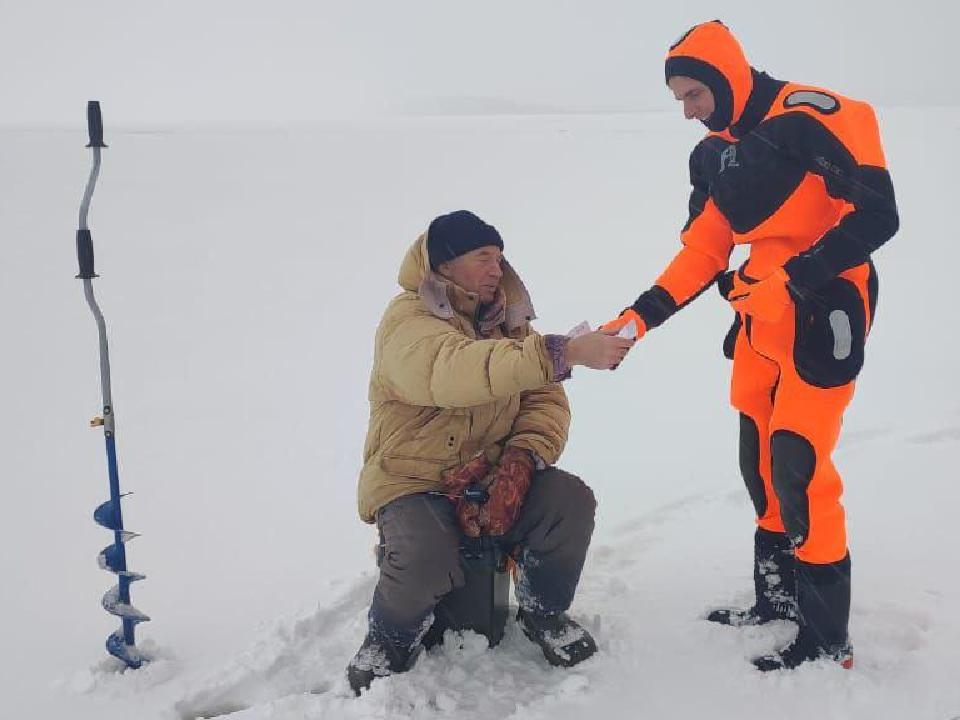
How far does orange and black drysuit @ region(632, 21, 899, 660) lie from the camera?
2.15 metres

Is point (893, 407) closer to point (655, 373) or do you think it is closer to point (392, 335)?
point (655, 373)

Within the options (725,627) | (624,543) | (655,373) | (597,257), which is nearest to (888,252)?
(597,257)

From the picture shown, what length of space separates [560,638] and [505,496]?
20.0 inches

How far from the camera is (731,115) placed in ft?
7.67

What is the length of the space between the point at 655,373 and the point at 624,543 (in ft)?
8.95

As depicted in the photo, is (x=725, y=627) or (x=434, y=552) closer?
(x=434, y=552)

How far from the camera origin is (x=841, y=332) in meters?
2.25

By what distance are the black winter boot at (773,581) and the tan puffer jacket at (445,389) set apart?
2.45 feet

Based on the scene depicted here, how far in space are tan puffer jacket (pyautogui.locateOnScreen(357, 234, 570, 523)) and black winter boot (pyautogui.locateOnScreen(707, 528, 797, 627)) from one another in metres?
→ 0.75

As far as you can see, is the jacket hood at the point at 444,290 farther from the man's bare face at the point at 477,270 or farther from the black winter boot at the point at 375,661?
the black winter boot at the point at 375,661

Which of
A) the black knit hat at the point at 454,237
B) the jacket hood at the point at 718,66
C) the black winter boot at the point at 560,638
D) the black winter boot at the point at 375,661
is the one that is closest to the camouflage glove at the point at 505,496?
the black winter boot at the point at 560,638

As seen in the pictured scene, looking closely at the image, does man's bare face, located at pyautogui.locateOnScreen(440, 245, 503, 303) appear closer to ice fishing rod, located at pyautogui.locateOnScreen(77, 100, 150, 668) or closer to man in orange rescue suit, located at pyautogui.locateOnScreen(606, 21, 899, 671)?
man in orange rescue suit, located at pyautogui.locateOnScreen(606, 21, 899, 671)

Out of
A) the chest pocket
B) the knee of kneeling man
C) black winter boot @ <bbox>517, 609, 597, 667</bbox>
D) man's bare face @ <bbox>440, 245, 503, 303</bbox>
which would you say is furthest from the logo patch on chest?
black winter boot @ <bbox>517, 609, 597, 667</bbox>

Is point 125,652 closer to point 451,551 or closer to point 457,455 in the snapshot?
point 451,551
